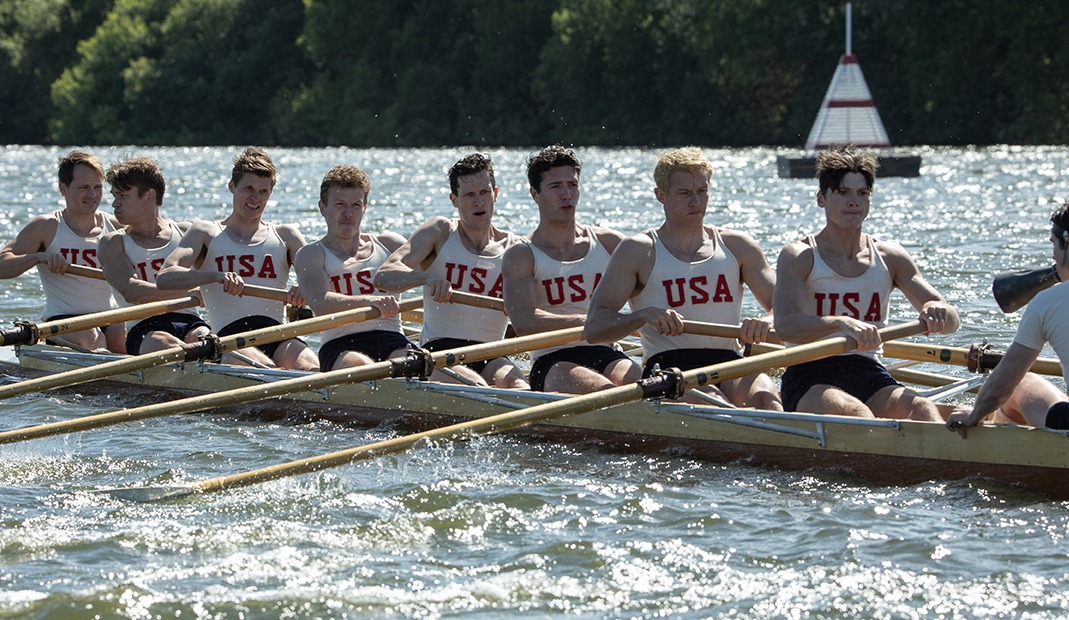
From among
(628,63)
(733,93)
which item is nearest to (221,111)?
(628,63)

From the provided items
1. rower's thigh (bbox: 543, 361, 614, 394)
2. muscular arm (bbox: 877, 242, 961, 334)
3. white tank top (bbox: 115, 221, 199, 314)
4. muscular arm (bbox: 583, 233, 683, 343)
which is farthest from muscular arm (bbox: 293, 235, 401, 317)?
muscular arm (bbox: 877, 242, 961, 334)

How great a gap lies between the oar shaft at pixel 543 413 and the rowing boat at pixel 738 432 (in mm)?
299

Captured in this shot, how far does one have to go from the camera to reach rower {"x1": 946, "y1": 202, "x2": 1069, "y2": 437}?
15.6 ft

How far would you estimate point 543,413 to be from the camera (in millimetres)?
5539

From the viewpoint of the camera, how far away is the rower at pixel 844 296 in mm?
5754

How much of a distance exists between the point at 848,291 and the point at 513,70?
160 ft

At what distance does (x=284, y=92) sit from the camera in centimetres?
5919

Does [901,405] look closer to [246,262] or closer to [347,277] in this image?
[347,277]

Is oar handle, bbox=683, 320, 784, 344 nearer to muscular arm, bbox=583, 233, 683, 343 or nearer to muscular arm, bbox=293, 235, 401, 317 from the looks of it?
muscular arm, bbox=583, 233, 683, 343

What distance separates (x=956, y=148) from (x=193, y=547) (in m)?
39.1

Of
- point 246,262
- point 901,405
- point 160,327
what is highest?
point 246,262

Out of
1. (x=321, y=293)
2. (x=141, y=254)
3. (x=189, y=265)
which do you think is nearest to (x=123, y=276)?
(x=141, y=254)

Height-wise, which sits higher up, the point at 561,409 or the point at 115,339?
the point at 115,339

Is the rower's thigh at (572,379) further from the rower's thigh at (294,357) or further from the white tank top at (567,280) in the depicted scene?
the rower's thigh at (294,357)
